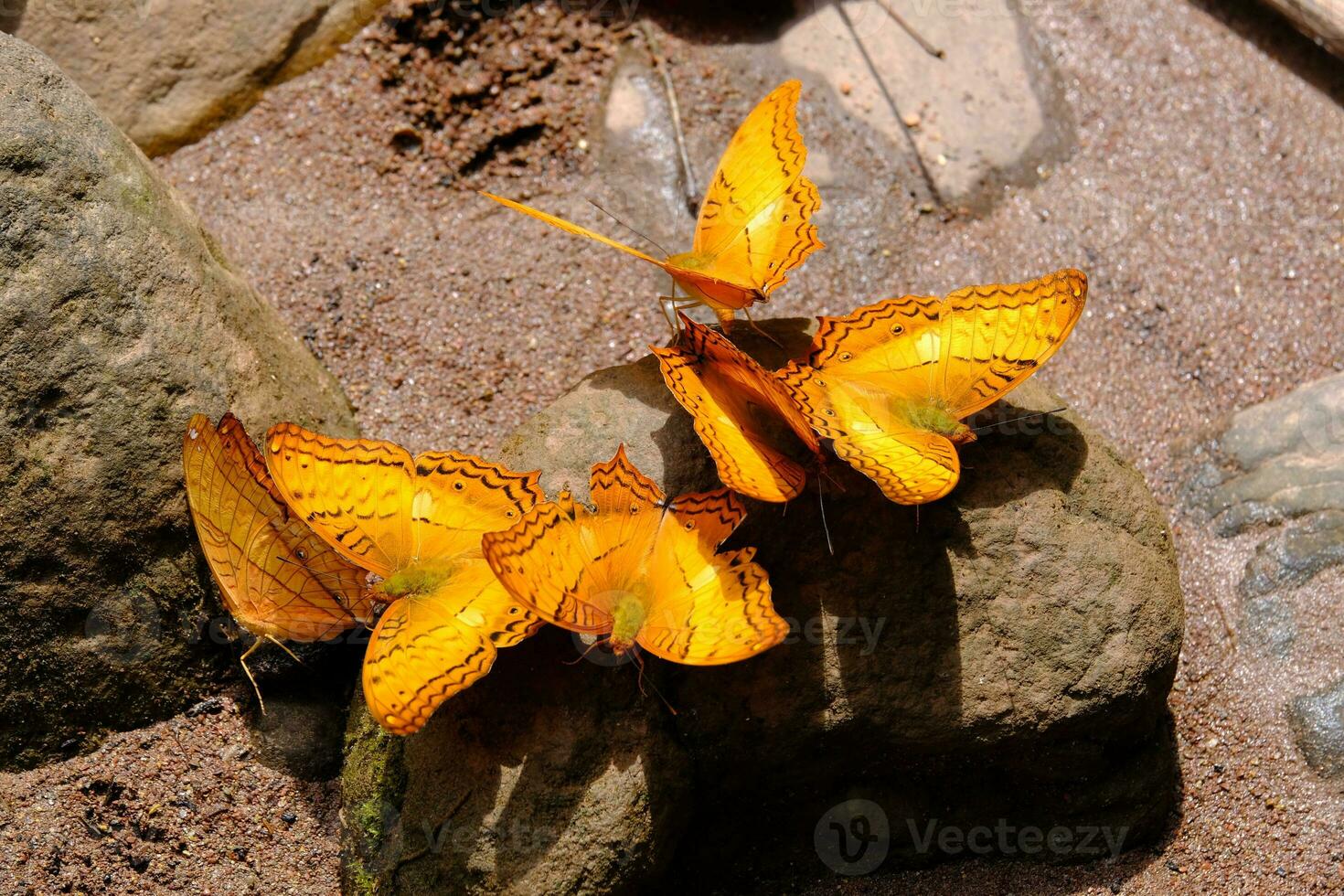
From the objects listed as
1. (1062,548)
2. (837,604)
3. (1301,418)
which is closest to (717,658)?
(837,604)

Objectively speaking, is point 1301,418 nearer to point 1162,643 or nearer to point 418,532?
point 1162,643

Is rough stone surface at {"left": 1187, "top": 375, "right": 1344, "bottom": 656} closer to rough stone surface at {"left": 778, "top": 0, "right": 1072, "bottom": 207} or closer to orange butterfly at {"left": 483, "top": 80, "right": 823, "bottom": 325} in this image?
rough stone surface at {"left": 778, "top": 0, "right": 1072, "bottom": 207}

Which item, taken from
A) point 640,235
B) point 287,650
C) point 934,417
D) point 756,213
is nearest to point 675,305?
point 756,213

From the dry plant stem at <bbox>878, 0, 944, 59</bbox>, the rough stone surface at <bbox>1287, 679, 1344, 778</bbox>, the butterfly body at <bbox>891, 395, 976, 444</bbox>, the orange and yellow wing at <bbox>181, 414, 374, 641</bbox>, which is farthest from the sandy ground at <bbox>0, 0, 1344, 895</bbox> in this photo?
the butterfly body at <bbox>891, 395, 976, 444</bbox>

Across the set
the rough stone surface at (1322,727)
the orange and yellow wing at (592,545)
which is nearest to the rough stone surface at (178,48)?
the orange and yellow wing at (592,545)

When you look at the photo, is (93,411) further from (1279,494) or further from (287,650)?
(1279,494)

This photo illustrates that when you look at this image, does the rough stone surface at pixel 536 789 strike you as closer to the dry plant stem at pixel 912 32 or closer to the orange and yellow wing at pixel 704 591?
the orange and yellow wing at pixel 704 591
